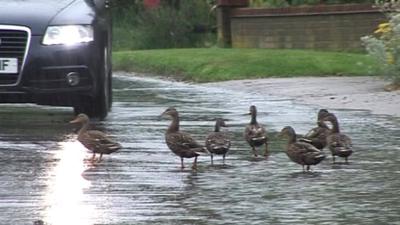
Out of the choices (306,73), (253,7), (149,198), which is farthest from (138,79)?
(149,198)

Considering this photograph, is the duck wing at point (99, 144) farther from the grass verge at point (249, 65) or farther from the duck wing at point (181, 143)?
the grass verge at point (249, 65)

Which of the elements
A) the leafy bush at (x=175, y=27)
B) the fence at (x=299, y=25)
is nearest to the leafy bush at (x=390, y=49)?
the fence at (x=299, y=25)

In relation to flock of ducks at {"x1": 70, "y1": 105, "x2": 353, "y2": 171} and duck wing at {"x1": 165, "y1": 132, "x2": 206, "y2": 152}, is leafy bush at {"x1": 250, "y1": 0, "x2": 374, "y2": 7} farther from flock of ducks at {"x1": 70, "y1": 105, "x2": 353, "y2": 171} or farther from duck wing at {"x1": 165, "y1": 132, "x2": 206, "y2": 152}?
duck wing at {"x1": 165, "y1": 132, "x2": 206, "y2": 152}

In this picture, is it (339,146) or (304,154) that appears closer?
(304,154)

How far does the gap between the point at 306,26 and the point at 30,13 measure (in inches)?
728

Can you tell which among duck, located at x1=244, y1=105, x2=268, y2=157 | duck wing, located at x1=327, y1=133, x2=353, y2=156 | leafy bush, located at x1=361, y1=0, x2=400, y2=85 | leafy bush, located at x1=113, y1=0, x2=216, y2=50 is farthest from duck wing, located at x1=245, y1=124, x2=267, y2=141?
leafy bush, located at x1=113, y1=0, x2=216, y2=50

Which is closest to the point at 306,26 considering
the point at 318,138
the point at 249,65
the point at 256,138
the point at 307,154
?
the point at 249,65

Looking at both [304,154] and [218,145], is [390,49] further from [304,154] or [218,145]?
[304,154]

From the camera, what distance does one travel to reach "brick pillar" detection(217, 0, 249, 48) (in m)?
33.0

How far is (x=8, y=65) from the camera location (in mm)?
11969

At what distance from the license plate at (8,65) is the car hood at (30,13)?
0.35 metres

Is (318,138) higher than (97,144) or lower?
lower

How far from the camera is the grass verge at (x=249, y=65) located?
23.9 metres

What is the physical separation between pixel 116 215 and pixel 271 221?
0.88 meters
